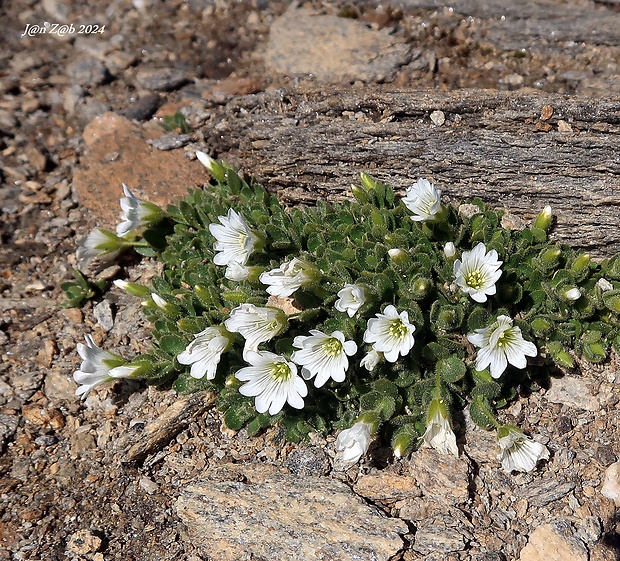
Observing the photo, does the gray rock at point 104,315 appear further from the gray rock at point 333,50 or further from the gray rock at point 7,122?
the gray rock at point 333,50

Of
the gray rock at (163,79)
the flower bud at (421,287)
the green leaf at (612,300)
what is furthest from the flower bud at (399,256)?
the gray rock at (163,79)

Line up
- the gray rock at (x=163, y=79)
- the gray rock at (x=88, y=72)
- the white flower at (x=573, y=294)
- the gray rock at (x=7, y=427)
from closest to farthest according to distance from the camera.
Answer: the white flower at (x=573, y=294) → the gray rock at (x=7, y=427) → the gray rock at (x=163, y=79) → the gray rock at (x=88, y=72)

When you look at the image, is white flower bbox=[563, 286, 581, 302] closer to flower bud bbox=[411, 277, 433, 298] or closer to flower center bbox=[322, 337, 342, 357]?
flower bud bbox=[411, 277, 433, 298]

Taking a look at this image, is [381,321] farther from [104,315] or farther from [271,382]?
[104,315]

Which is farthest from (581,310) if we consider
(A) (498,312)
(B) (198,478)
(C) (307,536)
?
(B) (198,478)

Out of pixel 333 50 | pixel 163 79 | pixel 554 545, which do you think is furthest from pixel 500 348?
pixel 163 79

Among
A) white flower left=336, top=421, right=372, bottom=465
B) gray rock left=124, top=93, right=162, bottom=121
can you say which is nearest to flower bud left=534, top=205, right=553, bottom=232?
white flower left=336, top=421, right=372, bottom=465
